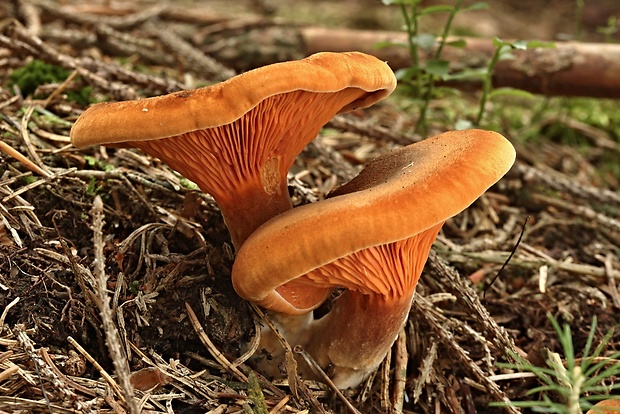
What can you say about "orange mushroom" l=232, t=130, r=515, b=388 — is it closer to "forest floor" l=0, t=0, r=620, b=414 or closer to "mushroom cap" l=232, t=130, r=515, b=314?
"mushroom cap" l=232, t=130, r=515, b=314

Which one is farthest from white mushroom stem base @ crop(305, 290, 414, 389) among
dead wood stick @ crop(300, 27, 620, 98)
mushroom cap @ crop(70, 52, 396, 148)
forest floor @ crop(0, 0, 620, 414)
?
dead wood stick @ crop(300, 27, 620, 98)

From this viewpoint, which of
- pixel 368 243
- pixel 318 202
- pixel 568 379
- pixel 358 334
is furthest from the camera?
pixel 358 334

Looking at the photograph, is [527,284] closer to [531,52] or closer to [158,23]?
[531,52]

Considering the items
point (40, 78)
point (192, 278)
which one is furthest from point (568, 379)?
point (40, 78)

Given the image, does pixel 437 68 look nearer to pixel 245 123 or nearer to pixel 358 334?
pixel 245 123

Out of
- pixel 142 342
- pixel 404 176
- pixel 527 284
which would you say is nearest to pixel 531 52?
pixel 527 284

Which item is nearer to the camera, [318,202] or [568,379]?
[568,379]
